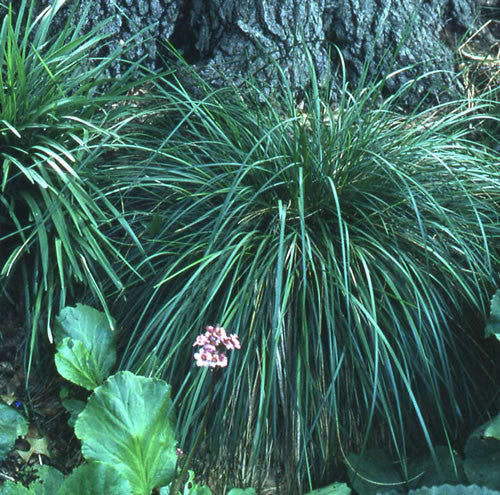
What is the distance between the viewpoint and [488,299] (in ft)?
8.75

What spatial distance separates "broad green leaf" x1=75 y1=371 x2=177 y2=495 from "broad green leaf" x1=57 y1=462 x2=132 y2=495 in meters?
0.20

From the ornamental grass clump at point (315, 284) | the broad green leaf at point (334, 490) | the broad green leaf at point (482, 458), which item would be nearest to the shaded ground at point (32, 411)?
the ornamental grass clump at point (315, 284)

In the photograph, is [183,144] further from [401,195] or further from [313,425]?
[313,425]

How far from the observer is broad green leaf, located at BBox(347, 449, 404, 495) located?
2.52 meters

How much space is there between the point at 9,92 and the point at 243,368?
4.03 feet

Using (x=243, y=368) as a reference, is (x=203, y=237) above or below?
above

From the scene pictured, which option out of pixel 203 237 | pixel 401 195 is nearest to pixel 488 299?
pixel 401 195

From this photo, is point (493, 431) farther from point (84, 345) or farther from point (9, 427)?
point (9, 427)

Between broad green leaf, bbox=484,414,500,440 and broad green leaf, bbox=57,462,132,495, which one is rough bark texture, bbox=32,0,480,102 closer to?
broad green leaf, bbox=484,414,500,440

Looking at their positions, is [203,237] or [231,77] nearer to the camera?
[203,237]

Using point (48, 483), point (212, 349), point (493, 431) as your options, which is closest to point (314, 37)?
point (493, 431)

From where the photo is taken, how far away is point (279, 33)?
11.2ft

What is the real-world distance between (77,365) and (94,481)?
0.64m

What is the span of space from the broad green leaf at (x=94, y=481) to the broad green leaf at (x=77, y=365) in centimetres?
57
